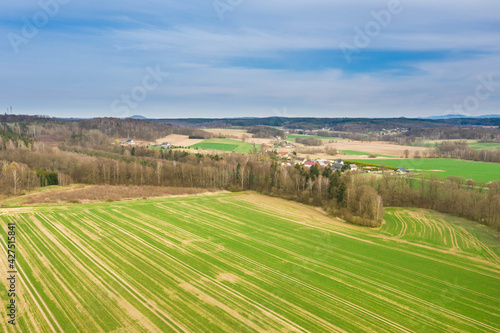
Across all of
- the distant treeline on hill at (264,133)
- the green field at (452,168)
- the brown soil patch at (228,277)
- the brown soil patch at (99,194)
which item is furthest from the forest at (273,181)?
the distant treeline on hill at (264,133)

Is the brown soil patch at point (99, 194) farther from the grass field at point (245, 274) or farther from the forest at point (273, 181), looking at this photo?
the grass field at point (245, 274)

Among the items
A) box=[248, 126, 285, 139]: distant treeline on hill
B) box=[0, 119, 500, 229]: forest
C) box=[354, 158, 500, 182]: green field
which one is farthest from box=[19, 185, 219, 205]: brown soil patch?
box=[248, 126, 285, 139]: distant treeline on hill

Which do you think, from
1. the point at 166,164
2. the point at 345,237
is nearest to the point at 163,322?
the point at 345,237

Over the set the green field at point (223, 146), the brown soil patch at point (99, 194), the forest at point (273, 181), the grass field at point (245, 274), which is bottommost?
the grass field at point (245, 274)

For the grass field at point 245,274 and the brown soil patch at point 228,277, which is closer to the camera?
the grass field at point 245,274

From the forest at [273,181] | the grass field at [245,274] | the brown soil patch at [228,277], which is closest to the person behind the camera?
the grass field at [245,274]

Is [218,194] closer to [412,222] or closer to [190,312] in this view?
[412,222]

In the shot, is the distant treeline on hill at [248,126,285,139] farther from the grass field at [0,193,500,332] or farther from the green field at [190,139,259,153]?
the grass field at [0,193,500,332]
